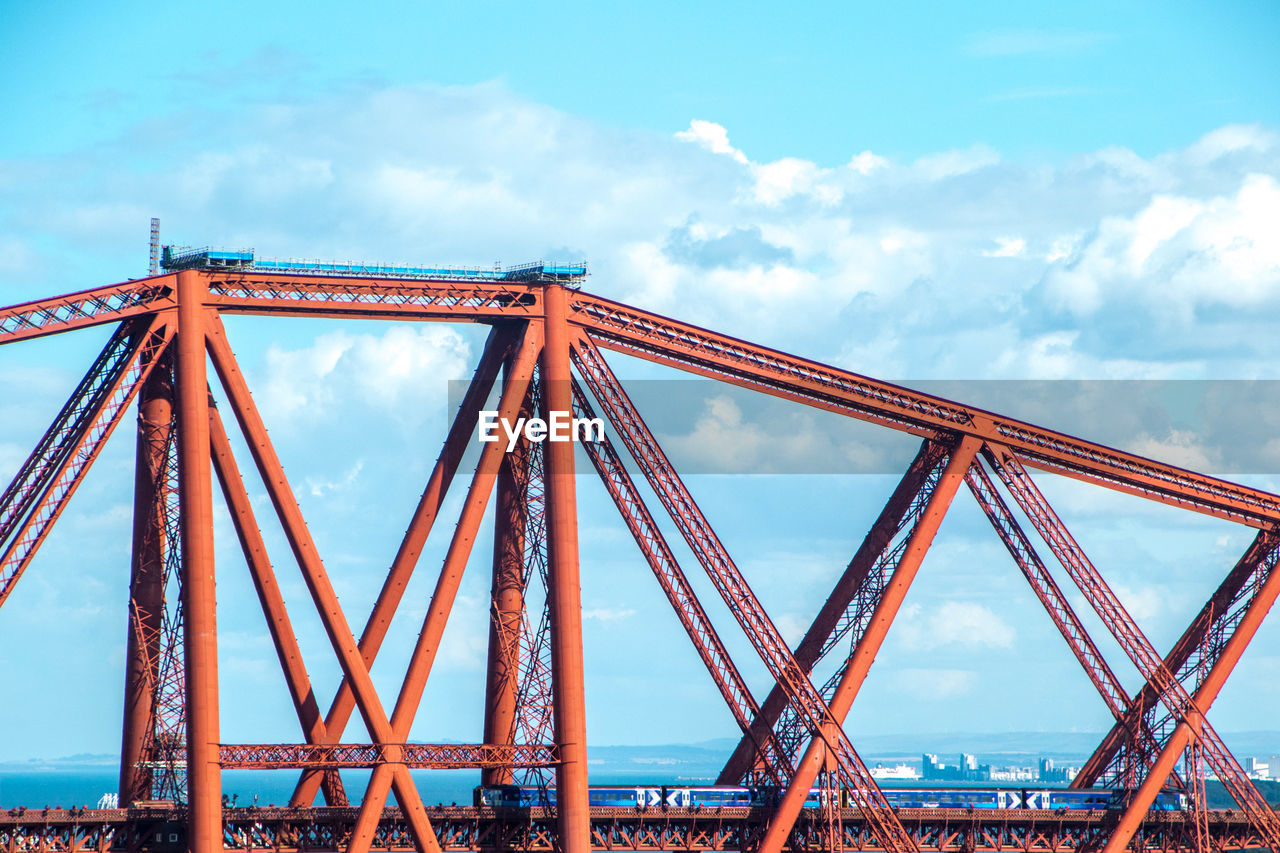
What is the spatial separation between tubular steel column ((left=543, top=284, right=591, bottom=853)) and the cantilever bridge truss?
0.46ft

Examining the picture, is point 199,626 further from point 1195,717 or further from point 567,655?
point 1195,717

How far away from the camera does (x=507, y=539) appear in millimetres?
90125

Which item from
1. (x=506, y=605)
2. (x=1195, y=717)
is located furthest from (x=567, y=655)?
(x=1195, y=717)

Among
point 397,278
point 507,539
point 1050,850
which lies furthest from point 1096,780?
point 397,278

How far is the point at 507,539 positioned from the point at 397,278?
14.2 metres

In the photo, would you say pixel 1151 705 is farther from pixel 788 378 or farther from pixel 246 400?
pixel 246 400

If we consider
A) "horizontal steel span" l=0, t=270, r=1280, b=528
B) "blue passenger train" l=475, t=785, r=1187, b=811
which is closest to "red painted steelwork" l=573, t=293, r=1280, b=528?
"horizontal steel span" l=0, t=270, r=1280, b=528

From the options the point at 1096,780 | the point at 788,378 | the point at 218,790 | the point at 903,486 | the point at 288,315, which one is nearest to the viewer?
the point at 218,790

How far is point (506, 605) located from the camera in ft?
297

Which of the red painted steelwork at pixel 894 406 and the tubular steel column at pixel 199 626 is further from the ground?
the red painted steelwork at pixel 894 406

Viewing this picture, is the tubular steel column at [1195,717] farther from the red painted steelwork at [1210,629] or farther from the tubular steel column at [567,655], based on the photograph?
the tubular steel column at [567,655]

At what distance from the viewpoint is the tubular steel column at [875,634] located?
90000mm

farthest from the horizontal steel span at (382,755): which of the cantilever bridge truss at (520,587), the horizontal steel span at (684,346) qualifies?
the horizontal steel span at (684,346)

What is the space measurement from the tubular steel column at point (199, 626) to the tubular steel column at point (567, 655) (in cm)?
1568
